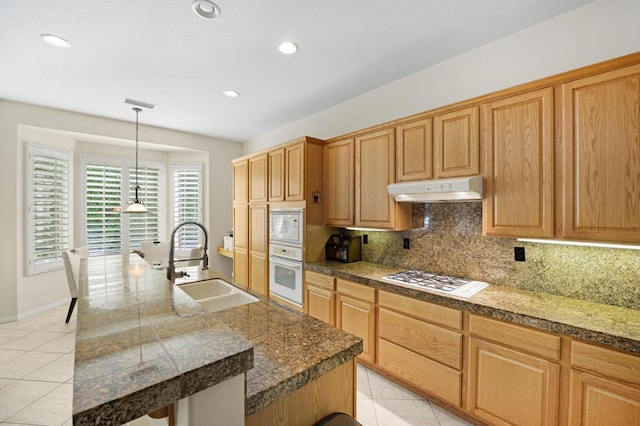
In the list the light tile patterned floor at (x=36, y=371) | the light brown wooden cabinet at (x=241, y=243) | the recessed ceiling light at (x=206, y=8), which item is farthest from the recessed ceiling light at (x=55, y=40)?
the light tile patterned floor at (x=36, y=371)

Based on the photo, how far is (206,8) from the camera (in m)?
1.87

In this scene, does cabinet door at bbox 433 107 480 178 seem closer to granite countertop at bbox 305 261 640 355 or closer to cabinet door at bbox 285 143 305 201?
granite countertop at bbox 305 261 640 355

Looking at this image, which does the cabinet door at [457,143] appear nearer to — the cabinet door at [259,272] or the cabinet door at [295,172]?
the cabinet door at [295,172]

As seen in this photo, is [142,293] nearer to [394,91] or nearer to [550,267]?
[550,267]

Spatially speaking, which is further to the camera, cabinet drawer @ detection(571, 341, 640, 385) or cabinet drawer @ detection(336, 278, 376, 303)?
cabinet drawer @ detection(336, 278, 376, 303)

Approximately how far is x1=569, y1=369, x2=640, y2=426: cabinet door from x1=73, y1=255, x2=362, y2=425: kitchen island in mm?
1315

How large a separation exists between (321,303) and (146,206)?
3991 mm

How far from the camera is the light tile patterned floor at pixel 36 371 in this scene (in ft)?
6.56

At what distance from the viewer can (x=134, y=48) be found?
2326mm

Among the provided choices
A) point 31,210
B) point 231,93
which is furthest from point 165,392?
Result: point 31,210

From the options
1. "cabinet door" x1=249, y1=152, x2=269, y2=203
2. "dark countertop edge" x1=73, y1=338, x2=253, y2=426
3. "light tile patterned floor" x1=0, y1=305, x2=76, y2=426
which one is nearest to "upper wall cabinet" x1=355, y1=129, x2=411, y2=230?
"cabinet door" x1=249, y1=152, x2=269, y2=203

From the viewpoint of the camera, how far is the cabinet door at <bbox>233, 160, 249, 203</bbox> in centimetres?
402

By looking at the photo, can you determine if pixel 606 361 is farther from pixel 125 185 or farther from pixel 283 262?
pixel 125 185

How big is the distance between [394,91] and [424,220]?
141 cm
